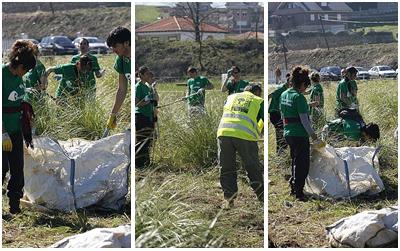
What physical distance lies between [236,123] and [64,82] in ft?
8.28

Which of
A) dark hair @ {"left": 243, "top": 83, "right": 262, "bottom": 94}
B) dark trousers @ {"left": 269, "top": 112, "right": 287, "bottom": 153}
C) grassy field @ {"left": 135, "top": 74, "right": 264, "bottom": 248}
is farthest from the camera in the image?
dark trousers @ {"left": 269, "top": 112, "right": 287, "bottom": 153}

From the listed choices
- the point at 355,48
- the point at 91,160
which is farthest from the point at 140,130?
the point at 355,48

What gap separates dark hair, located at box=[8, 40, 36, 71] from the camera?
532cm

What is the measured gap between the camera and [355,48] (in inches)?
252

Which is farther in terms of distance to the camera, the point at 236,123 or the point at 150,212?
the point at 236,123

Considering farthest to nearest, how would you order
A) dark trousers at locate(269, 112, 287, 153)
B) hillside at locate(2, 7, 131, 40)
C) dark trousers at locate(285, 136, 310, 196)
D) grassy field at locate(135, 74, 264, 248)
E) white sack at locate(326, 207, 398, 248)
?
dark trousers at locate(269, 112, 287, 153) → hillside at locate(2, 7, 131, 40) → dark trousers at locate(285, 136, 310, 196) → white sack at locate(326, 207, 398, 248) → grassy field at locate(135, 74, 264, 248)

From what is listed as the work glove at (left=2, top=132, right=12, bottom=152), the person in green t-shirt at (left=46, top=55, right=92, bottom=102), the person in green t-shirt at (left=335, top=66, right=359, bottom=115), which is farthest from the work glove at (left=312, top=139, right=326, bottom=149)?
the work glove at (left=2, top=132, right=12, bottom=152)

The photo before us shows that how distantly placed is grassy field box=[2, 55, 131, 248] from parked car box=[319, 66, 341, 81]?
207 cm

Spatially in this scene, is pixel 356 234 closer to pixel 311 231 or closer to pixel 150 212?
pixel 311 231

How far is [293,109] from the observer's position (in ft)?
21.0

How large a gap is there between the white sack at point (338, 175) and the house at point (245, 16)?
1.80 meters

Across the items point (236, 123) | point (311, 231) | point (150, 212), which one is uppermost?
point (236, 123)

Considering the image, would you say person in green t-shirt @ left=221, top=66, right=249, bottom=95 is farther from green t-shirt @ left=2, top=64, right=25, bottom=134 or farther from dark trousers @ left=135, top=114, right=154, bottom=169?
green t-shirt @ left=2, top=64, right=25, bottom=134

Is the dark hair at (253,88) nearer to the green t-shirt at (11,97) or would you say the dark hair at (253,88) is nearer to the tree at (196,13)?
the tree at (196,13)
